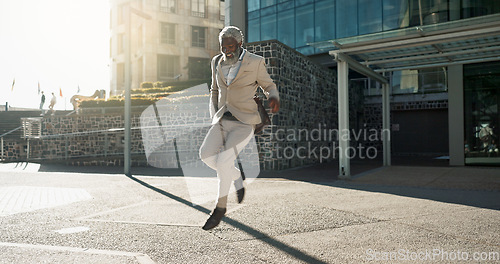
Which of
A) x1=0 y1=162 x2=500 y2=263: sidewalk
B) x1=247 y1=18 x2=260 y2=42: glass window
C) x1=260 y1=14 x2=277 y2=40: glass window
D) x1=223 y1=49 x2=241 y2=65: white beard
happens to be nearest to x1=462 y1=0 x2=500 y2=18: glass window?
x1=0 y1=162 x2=500 y2=263: sidewalk

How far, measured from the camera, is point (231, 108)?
155 inches

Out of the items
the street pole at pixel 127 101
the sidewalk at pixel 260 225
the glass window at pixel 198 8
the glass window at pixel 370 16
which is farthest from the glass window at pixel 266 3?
the sidewalk at pixel 260 225

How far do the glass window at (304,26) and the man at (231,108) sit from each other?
1871 cm

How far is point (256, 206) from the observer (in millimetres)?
5914

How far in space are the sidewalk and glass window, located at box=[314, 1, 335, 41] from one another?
14673 mm

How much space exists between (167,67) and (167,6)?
5.75 m

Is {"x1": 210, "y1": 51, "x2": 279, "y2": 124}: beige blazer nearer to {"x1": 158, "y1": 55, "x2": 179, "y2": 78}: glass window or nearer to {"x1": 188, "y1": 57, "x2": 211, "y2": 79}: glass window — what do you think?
{"x1": 188, "y1": 57, "x2": 211, "y2": 79}: glass window

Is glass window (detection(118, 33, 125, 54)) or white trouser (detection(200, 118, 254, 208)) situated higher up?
glass window (detection(118, 33, 125, 54))

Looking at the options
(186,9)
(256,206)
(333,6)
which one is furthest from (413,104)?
(186,9)

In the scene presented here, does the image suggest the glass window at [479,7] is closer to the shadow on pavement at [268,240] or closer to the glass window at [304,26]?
the glass window at [304,26]

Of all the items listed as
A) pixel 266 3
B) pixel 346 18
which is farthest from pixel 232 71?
pixel 266 3

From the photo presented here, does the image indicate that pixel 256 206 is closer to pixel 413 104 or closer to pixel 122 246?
pixel 122 246

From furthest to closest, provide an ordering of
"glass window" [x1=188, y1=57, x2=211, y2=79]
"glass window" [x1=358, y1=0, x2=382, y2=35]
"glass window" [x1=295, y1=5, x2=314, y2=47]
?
"glass window" [x1=188, y1=57, x2=211, y2=79] → "glass window" [x1=295, y1=5, x2=314, y2=47] → "glass window" [x1=358, y1=0, x2=382, y2=35]

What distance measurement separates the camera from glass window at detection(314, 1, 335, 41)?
21.2 m
